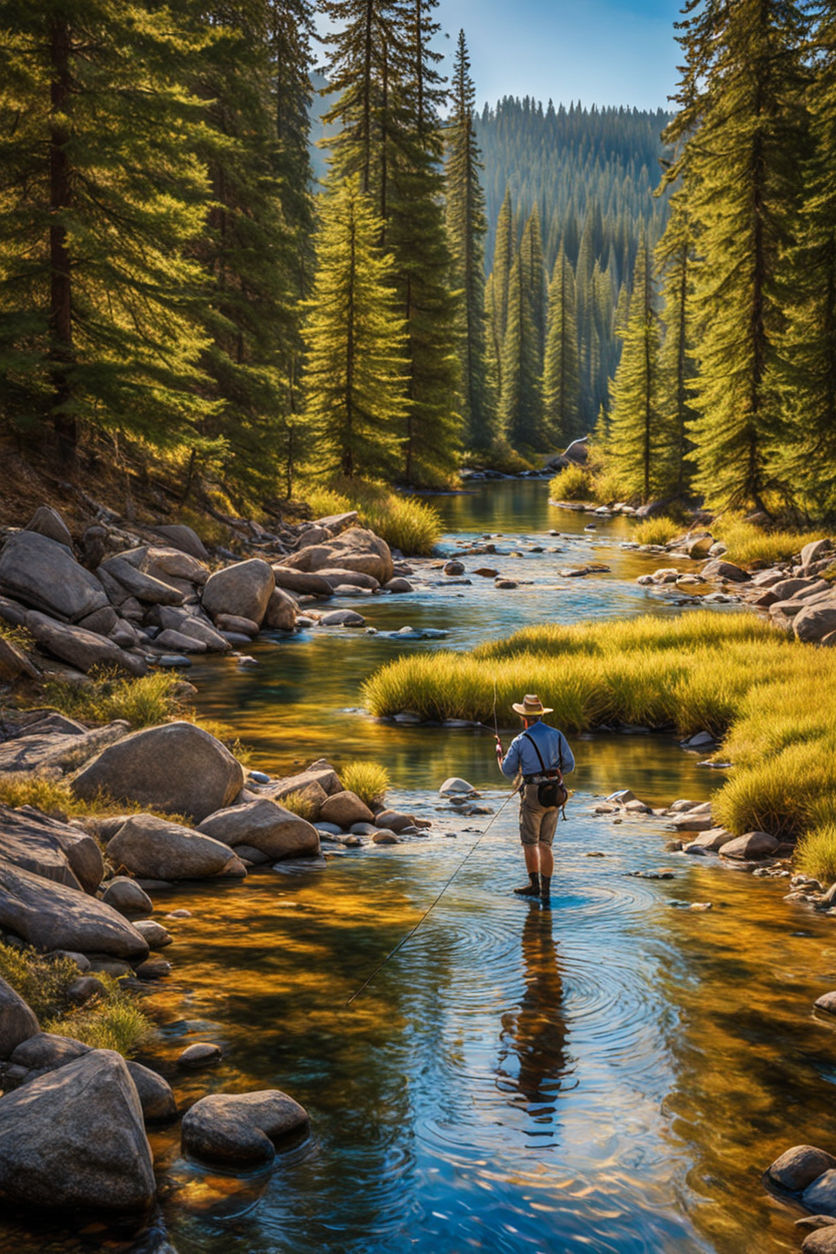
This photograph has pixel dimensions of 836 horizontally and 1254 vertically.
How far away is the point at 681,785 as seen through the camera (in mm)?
11703

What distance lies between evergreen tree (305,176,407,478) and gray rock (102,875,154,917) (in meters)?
28.5

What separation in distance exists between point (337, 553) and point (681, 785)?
15.4m

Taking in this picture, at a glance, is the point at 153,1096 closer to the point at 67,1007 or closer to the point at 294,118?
the point at 67,1007

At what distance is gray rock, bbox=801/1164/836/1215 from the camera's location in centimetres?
454

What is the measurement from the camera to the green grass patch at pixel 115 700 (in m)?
12.3

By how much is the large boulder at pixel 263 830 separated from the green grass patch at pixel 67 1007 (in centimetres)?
312

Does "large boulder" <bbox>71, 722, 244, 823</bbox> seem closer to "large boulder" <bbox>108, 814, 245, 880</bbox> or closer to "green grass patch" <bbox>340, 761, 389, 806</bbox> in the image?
"large boulder" <bbox>108, 814, 245, 880</bbox>

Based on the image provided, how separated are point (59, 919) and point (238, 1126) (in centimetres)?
A: 201

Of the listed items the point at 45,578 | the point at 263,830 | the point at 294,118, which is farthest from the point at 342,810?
the point at 294,118

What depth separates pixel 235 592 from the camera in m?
19.7

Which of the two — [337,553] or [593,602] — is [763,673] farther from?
[337,553]

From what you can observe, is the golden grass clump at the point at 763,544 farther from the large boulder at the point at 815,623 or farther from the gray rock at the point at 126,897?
the gray rock at the point at 126,897

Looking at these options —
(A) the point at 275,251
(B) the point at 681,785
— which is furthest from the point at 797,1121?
(A) the point at 275,251

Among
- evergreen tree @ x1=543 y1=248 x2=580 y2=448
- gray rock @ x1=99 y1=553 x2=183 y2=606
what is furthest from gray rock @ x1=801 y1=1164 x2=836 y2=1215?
evergreen tree @ x1=543 y1=248 x2=580 y2=448
